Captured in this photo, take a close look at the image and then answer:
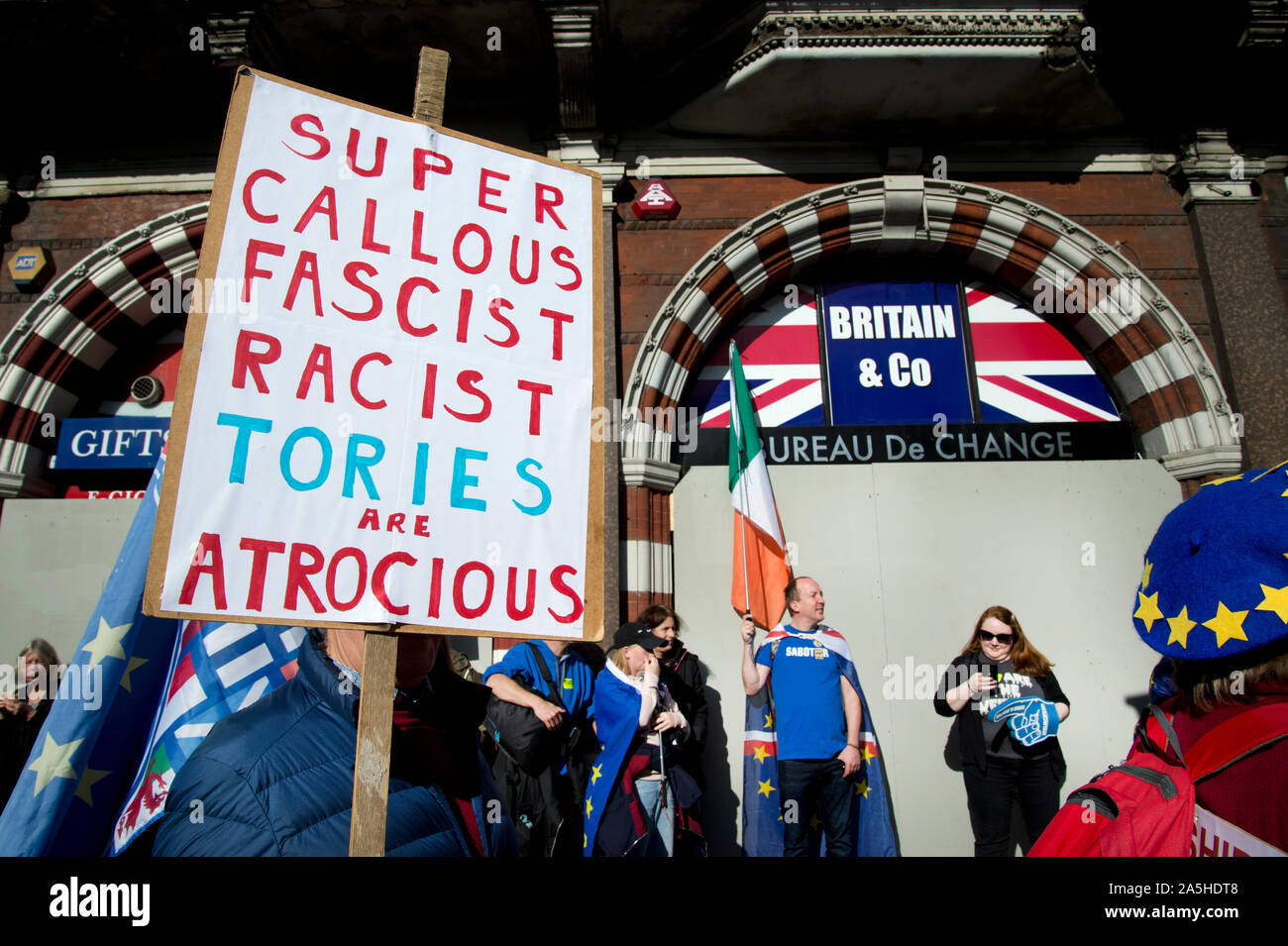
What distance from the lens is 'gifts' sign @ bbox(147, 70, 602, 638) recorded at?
159 centimetres

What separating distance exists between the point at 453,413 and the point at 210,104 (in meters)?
6.06

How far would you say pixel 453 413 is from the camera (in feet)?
5.88

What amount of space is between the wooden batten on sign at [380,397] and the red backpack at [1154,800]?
102 centimetres

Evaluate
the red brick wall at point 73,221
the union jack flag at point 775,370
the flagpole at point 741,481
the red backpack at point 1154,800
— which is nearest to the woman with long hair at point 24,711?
the red brick wall at point 73,221

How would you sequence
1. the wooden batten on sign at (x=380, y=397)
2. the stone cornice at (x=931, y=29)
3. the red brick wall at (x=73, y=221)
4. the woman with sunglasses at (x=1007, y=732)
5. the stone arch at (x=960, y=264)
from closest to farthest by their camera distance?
the wooden batten on sign at (x=380, y=397), the woman with sunglasses at (x=1007, y=732), the stone cornice at (x=931, y=29), the stone arch at (x=960, y=264), the red brick wall at (x=73, y=221)

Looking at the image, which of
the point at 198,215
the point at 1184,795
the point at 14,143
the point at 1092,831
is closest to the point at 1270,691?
the point at 1184,795

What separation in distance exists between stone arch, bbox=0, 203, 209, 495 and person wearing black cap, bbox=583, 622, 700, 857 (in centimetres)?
A: 489

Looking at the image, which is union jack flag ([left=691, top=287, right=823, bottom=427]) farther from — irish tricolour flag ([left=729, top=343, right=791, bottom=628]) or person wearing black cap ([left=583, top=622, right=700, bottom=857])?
person wearing black cap ([left=583, top=622, right=700, bottom=857])

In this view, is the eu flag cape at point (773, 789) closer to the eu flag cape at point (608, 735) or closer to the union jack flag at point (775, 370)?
the eu flag cape at point (608, 735)

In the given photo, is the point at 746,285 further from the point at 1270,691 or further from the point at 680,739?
the point at 1270,691

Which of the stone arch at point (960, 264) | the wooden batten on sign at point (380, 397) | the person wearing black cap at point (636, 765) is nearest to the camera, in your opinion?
the wooden batten on sign at point (380, 397)

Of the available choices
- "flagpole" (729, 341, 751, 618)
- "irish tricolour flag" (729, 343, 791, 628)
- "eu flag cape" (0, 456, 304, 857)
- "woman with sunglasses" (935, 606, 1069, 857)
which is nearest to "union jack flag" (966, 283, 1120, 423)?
"flagpole" (729, 341, 751, 618)

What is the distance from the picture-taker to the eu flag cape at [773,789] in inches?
184

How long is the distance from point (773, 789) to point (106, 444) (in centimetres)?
556
